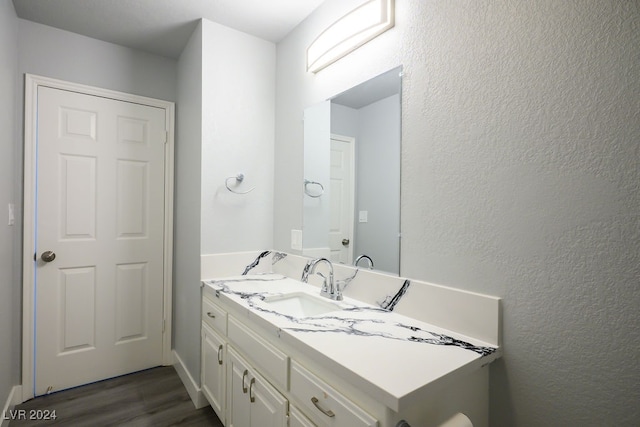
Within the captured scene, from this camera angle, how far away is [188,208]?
2201mm

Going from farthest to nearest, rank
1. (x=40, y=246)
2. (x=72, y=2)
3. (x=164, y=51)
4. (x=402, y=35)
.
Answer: (x=164, y=51) → (x=40, y=246) → (x=72, y=2) → (x=402, y=35)

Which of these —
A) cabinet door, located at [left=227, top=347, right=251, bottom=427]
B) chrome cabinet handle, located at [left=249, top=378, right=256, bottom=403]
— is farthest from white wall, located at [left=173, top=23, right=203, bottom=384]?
chrome cabinet handle, located at [left=249, top=378, right=256, bottom=403]

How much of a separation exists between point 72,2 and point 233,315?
2009mm

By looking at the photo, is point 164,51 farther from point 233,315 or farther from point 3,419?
point 3,419

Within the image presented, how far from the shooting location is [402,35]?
1.36 m

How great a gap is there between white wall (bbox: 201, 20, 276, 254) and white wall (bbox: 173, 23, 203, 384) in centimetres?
7

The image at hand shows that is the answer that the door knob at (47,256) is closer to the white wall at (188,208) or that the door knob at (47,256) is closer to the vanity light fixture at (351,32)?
Answer: the white wall at (188,208)

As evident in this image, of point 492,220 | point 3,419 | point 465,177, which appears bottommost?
point 3,419

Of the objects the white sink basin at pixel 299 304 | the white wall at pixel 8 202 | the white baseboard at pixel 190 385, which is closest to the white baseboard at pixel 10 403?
the white wall at pixel 8 202

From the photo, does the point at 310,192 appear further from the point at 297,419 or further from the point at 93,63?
the point at 93,63

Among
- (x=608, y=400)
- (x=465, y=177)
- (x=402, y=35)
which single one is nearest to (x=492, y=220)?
(x=465, y=177)

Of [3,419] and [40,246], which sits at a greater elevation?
[40,246]

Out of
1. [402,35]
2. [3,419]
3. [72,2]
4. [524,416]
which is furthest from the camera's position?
[72,2]

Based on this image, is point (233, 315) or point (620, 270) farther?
point (233, 315)
